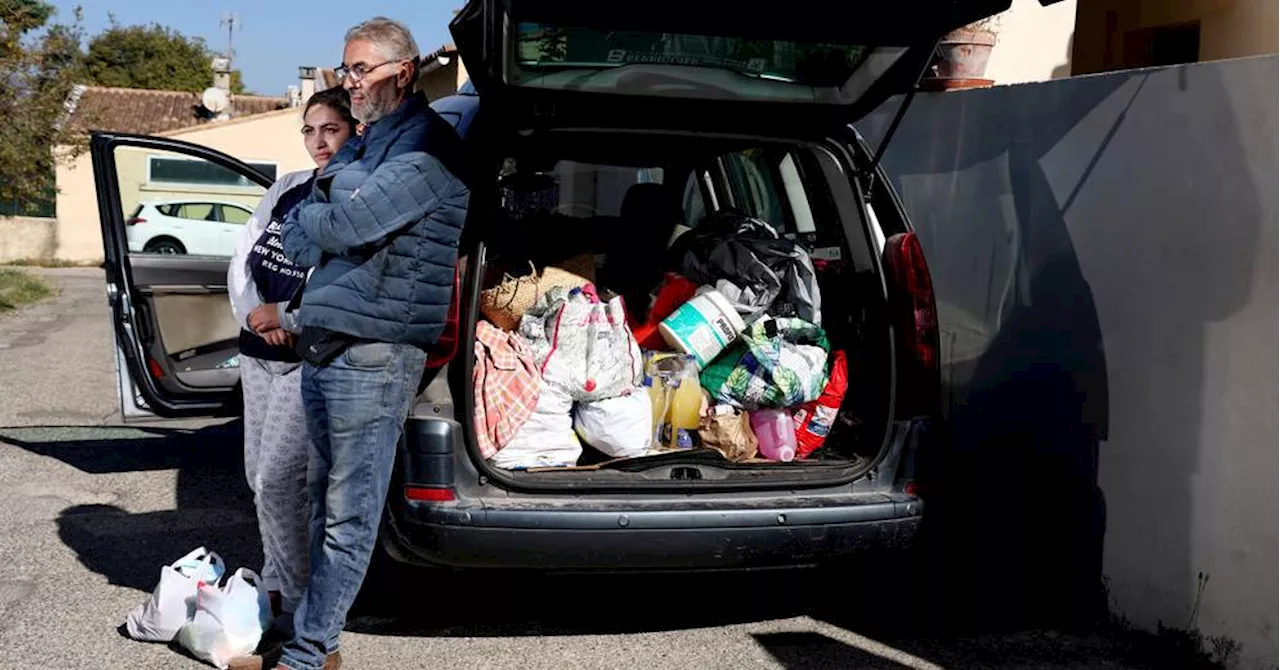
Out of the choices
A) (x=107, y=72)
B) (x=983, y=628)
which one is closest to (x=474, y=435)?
(x=983, y=628)

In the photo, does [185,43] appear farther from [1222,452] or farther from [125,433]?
[1222,452]

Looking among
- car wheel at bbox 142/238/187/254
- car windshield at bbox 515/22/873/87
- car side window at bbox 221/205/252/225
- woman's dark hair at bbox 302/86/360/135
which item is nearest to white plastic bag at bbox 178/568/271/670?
woman's dark hair at bbox 302/86/360/135

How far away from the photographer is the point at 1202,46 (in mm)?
8039

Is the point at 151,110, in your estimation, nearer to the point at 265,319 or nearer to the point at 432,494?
the point at 265,319

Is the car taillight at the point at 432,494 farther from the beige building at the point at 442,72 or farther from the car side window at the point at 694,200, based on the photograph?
the beige building at the point at 442,72

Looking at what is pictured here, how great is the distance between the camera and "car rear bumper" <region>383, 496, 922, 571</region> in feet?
12.5

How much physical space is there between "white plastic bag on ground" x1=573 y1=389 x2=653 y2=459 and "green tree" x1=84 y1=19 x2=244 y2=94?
53.2 metres

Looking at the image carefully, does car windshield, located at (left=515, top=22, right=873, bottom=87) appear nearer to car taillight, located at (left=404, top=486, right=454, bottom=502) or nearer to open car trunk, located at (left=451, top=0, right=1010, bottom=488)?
open car trunk, located at (left=451, top=0, right=1010, bottom=488)

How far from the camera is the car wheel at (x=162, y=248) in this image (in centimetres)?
628

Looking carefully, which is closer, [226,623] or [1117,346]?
[226,623]

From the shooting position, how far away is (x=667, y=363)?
14.8 ft

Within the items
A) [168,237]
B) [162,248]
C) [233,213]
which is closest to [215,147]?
[233,213]

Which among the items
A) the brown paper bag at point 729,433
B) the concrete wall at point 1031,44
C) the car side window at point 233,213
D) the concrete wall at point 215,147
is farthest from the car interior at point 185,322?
the concrete wall at point 215,147

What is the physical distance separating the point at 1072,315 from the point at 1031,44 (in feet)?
15.7
